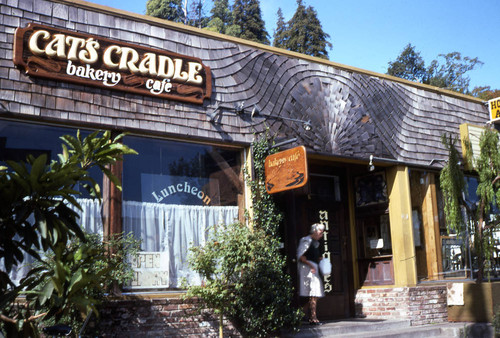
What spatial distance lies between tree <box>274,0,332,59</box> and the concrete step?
2303cm

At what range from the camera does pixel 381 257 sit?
11.1 metres

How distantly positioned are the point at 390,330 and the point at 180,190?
413cm

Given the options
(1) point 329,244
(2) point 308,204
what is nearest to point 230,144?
(2) point 308,204

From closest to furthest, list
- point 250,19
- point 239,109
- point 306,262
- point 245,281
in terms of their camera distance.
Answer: point 245,281, point 239,109, point 306,262, point 250,19

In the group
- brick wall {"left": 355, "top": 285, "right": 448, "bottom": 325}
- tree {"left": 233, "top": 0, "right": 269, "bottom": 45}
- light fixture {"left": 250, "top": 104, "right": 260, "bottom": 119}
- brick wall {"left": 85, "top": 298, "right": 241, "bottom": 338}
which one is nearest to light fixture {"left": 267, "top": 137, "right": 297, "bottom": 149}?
A: light fixture {"left": 250, "top": 104, "right": 260, "bottom": 119}

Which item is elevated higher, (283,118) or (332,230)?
(283,118)

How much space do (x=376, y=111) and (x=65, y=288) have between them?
901cm

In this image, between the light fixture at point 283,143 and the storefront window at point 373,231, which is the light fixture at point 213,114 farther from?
the storefront window at point 373,231

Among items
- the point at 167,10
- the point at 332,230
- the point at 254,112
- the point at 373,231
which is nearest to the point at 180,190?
the point at 254,112

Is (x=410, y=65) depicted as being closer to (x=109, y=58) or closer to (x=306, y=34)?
(x=306, y=34)

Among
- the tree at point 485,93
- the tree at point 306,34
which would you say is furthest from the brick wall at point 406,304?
the tree at point 306,34

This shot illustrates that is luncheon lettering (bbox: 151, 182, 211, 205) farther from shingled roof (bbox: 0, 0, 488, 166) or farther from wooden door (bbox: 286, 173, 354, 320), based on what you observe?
wooden door (bbox: 286, 173, 354, 320)

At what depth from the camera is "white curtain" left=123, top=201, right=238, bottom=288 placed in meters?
8.20

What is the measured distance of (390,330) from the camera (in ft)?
31.5
